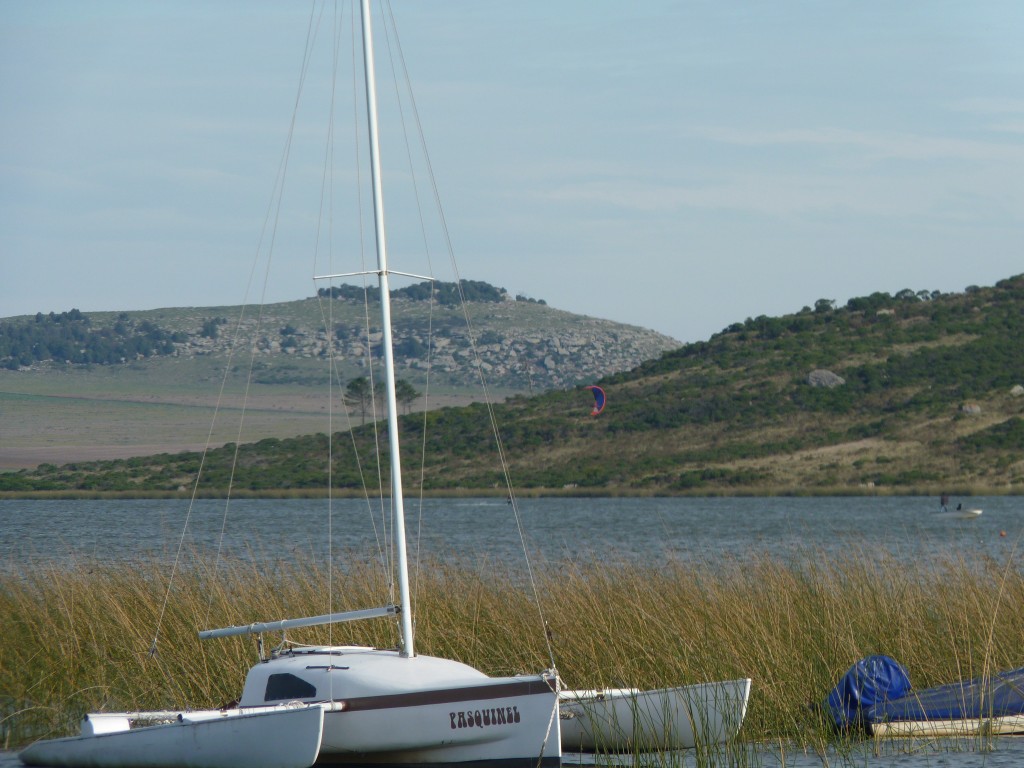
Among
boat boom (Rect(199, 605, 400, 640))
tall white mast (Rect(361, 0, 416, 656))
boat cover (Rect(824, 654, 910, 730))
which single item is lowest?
boat cover (Rect(824, 654, 910, 730))

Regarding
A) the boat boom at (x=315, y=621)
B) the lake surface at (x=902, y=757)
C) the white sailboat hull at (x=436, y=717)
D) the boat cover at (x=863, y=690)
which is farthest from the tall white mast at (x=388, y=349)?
the boat cover at (x=863, y=690)

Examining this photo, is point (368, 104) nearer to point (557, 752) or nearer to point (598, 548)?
point (557, 752)

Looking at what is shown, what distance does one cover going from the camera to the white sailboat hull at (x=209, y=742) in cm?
1088

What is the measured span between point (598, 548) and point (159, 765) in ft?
95.1

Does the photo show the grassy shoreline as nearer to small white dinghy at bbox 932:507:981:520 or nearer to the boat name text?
small white dinghy at bbox 932:507:981:520

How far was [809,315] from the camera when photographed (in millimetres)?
133250

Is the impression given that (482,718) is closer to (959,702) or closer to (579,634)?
(579,634)

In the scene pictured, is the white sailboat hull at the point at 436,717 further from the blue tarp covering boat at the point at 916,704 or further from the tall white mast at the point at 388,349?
the blue tarp covering boat at the point at 916,704

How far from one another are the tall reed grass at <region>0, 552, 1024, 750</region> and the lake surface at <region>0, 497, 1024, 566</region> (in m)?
6.57

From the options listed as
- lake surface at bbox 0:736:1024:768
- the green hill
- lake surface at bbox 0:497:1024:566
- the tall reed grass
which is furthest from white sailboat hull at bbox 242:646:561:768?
the green hill

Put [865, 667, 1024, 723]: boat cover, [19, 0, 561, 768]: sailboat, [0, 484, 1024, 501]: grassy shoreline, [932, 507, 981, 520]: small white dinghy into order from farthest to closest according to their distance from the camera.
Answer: [0, 484, 1024, 501]: grassy shoreline
[932, 507, 981, 520]: small white dinghy
[865, 667, 1024, 723]: boat cover
[19, 0, 561, 768]: sailboat

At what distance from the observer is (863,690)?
41.9ft

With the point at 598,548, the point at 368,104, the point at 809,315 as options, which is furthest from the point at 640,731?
the point at 809,315

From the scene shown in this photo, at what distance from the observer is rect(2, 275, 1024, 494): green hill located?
96.6m
